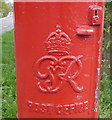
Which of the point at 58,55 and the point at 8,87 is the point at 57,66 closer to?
the point at 58,55

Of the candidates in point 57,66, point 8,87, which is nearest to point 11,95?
Answer: point 8,87

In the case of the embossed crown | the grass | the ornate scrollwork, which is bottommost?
the grass

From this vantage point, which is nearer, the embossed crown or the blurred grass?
the embossed crown

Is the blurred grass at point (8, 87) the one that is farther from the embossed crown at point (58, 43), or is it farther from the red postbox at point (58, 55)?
the embossed crown at point (58, 43)

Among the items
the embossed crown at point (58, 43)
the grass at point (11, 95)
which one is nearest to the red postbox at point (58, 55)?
the embossed crown at point (58, 43)

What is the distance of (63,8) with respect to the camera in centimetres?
156

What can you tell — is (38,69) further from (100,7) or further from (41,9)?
(100,7)

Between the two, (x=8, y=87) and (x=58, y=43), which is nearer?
(x=58, y=43)

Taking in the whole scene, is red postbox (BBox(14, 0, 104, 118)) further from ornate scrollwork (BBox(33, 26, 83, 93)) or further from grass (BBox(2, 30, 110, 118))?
grass (BBox(2, 30, 110, 118))

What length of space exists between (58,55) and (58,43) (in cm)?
7

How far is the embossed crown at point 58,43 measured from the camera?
1581 mm

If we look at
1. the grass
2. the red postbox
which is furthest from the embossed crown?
the grass

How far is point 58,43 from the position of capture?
5.21 feet

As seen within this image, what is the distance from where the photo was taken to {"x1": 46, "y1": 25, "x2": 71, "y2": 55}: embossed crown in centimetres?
158
